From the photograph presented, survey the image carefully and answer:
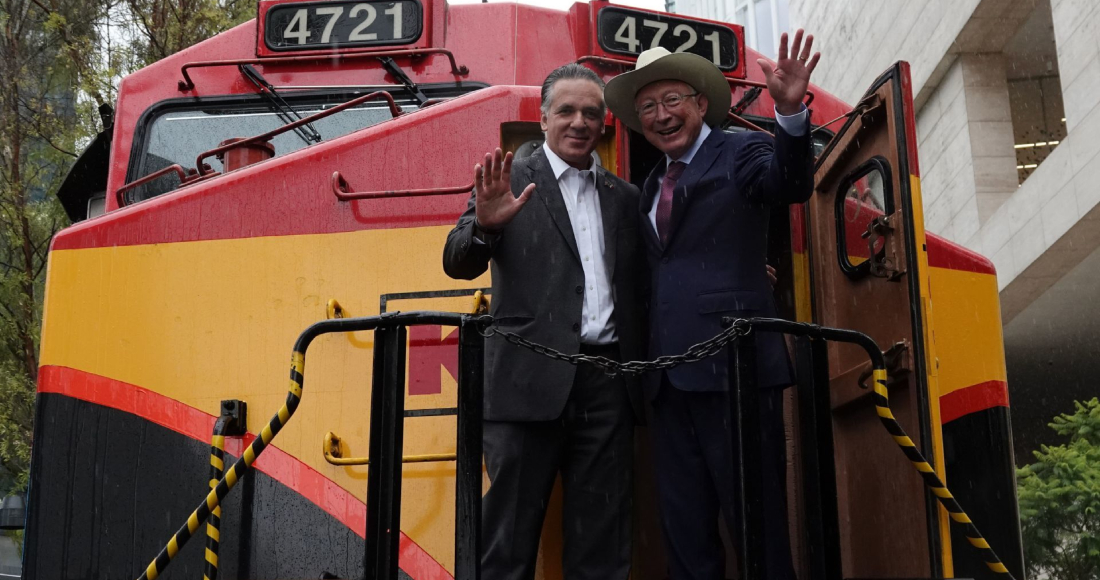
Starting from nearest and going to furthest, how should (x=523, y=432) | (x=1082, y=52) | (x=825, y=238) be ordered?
(x=523, y=432)
(x=825, y=238)
(x=1082, y=52)

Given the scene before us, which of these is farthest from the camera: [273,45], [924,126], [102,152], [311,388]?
[924,126]

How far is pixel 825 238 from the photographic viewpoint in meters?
3.59

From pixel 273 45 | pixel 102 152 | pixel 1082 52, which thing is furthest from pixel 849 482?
pixel 1082 52

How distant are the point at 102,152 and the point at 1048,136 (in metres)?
16.2

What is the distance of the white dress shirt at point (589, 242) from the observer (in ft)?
9.95

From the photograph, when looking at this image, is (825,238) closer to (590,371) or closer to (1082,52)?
(590,371)

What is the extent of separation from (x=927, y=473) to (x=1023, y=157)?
55.1ft

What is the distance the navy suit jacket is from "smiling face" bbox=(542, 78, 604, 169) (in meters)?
0.28

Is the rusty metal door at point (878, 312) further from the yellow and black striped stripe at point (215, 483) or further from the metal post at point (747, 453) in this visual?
the yellow and black striped stripe at point (215, 483)

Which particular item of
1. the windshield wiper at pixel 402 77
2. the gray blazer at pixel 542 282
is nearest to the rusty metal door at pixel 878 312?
the gray blazer at pixel 542 282

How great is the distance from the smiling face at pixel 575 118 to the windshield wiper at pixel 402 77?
147cm

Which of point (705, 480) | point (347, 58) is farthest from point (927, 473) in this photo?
point (347, 58)

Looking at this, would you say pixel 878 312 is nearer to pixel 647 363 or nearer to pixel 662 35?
pixel 647 363

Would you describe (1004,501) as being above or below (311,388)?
below
